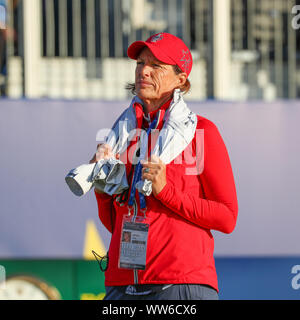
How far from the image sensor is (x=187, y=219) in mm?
2254

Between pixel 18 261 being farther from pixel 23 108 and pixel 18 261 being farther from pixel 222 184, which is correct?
pixel 222 184

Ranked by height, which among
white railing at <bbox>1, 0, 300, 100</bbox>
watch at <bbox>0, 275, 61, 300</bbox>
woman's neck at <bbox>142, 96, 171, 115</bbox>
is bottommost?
watch at <bbox>0, 275, 61, 300</bbox>

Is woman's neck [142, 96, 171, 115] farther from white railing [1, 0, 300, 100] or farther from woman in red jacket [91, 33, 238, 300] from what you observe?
white railing [1, 0, 300, 100]

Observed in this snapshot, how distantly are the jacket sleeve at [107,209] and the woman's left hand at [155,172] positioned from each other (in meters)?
0.32

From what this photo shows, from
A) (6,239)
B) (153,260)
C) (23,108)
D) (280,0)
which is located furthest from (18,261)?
(280,0)

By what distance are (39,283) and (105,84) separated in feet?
5.62

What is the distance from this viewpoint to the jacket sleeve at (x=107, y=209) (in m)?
2.42

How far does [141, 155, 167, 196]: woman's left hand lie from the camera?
7.03 feet

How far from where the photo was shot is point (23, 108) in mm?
4391

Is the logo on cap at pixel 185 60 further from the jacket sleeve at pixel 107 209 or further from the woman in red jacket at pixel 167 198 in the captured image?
the jacket sleeve at pixel 107 209

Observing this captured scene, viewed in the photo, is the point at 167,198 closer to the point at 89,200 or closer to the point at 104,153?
the point at 104,153

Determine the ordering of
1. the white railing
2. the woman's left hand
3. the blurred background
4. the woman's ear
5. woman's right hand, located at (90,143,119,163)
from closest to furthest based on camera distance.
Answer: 1. the woman's left hand
2. woman's right hand, located at (90,143,119,163)
3. the woman's ear
4. the blurred background
5. the white railing

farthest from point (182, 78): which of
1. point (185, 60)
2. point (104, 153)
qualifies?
point (104, 153)

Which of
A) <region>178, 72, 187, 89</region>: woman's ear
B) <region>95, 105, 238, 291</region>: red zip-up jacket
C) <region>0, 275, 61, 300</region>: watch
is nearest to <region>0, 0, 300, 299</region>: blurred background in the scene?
<region>0, 275, 61, 300</region>: watch
